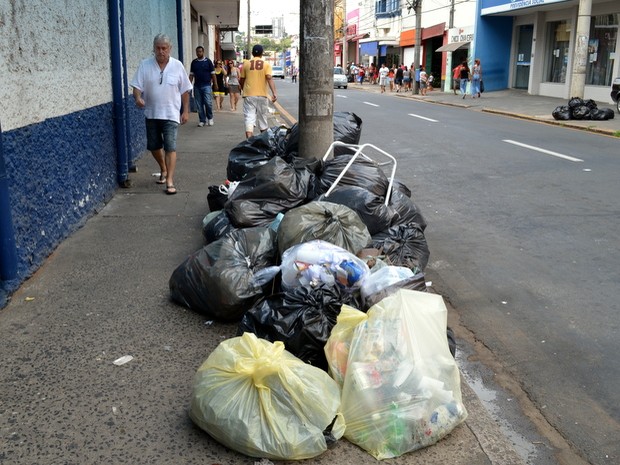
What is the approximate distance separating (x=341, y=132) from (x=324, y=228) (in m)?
2.89

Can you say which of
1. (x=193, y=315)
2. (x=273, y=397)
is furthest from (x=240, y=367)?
(x=193, y=315)

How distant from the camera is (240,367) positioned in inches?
103

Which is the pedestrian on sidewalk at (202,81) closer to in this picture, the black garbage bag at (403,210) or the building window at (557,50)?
the black garbage bag at (403,210)

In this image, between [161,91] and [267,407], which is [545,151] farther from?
[267,407]

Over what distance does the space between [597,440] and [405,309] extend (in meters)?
1.12

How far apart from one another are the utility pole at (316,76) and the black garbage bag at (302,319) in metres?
2.75

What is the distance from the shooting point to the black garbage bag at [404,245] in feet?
14.1

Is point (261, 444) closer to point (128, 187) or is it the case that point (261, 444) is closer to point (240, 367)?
point (240, 367)

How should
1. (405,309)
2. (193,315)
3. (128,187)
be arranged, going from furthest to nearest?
(128,187), (193,315), (405,309)

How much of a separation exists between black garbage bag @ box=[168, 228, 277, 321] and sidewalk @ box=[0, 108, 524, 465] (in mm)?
112

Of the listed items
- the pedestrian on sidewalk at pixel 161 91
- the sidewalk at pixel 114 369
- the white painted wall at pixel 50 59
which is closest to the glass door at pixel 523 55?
the pedestrian on sidewalk at pixel 161 91

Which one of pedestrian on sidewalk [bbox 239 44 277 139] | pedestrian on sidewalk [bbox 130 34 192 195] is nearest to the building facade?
pedestrian on sidewalk [bbox 130 34 192 195]

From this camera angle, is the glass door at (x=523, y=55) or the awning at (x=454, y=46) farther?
the awning at (x=454, y=46)

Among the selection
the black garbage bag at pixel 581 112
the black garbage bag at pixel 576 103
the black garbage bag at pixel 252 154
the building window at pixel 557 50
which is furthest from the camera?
the building window at pixel 557 50
